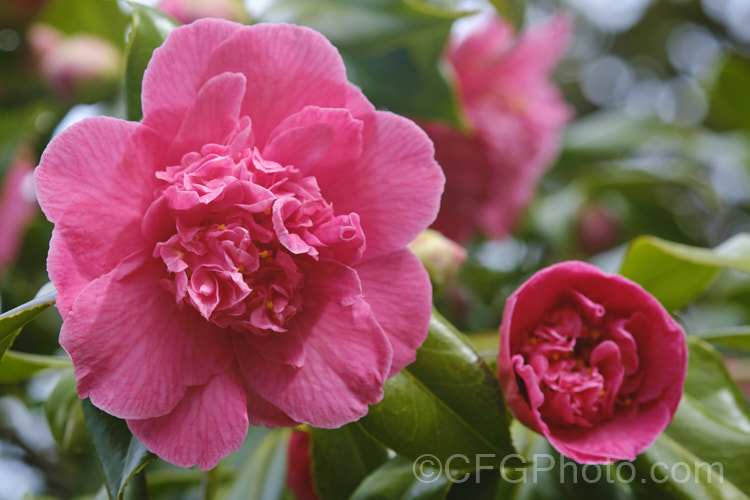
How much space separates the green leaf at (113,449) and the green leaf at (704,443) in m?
0.44

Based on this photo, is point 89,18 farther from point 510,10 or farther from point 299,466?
point 299,466

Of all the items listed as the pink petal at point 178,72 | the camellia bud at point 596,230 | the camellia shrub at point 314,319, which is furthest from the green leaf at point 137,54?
the camellia bud at point 596,230

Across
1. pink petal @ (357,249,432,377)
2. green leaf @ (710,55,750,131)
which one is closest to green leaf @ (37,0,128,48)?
pink petal @ (357,249,432,377)

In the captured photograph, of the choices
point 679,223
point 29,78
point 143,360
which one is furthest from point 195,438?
point 679,223

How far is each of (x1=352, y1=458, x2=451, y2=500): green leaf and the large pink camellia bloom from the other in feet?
0.51

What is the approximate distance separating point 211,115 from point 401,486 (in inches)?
14.7

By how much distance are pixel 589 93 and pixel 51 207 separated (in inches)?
95.5

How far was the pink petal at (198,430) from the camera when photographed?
1.73 feet

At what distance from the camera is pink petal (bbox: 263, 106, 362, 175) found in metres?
0.56

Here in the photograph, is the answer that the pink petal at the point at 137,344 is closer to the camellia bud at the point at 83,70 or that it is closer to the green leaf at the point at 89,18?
the camellia bud at the point at 83,70

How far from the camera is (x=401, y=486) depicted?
68 centimetres

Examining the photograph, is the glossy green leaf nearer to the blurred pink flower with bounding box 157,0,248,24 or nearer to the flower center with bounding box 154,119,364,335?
the flower center with bounding box 154,119,364,335

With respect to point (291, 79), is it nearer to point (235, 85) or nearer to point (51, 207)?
point (235, 85)

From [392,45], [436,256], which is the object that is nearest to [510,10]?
[392,45]
